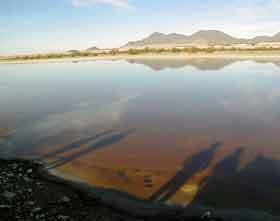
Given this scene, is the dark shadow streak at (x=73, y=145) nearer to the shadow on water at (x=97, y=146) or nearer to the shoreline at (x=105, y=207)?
the shadow on water at (x=97, y=146)

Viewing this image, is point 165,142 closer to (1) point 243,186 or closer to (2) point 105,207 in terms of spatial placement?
(1) point 243,186

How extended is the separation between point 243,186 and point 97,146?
534 cm

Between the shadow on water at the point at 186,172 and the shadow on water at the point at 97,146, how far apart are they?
130 inches

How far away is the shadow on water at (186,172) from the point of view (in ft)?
22.4

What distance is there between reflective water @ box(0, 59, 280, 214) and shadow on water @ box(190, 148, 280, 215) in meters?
0.02

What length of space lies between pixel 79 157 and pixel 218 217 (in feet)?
16.8

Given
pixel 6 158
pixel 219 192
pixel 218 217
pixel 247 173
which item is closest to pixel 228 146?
pixel 247 173

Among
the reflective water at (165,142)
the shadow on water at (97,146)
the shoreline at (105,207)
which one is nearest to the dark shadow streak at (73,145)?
the reflective water at (165,142)

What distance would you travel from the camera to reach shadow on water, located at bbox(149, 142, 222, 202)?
6.83 metres

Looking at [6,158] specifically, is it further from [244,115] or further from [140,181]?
[244,115]

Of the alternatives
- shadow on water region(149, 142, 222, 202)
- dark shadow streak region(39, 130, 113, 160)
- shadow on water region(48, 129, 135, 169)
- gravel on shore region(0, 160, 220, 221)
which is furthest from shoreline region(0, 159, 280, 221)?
dark shadow streak region(39, 130, 113, 160)

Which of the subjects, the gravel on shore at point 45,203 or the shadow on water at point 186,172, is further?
the shadow on water at point 186,172

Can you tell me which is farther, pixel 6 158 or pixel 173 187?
pixel 6 158

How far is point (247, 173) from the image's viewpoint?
7.80m
